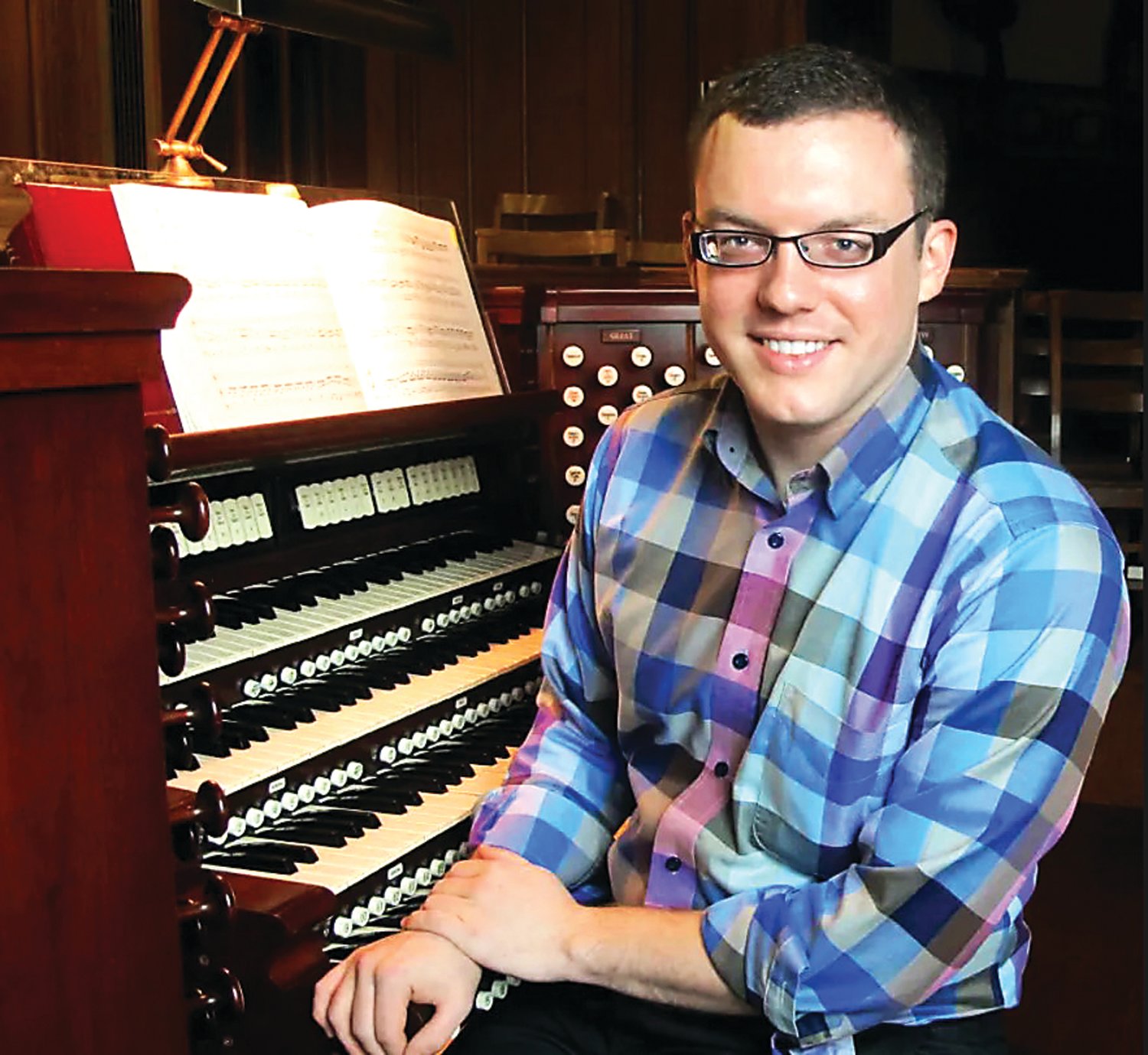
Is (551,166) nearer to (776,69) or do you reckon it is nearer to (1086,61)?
(1086,61)

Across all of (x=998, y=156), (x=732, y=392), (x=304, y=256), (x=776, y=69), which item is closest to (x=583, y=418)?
(x=304, y=256)

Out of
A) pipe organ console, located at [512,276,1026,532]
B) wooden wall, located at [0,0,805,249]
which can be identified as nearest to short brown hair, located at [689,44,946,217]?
pipe organ console, located at [512,276,1026,532]

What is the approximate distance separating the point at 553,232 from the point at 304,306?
3.75m

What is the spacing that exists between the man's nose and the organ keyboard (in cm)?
61

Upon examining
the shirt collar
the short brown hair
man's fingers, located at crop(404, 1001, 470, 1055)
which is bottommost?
man's fingers, located at crop(404, 1001, 470, 1055)

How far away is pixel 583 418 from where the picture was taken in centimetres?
283

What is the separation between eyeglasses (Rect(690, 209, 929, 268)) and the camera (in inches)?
58.9

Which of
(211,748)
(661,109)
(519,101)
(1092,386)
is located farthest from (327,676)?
(519,101)

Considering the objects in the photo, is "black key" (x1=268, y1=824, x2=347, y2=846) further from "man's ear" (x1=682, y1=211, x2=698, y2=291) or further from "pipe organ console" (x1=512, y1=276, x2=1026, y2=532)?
"pipe organ console" (x1=512, y1=276, x2=1026, y2=532)

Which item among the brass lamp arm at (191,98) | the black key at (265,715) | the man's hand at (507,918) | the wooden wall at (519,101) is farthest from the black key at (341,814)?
the wooden wall at (519,101)

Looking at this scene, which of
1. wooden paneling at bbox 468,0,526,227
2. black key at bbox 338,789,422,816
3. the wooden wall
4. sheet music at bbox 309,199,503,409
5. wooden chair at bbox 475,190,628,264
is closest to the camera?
black key at bbox 338,789,422,816

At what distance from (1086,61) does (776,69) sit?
15.9ft

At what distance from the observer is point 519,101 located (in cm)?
678

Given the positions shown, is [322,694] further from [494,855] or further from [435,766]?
[494,855]
